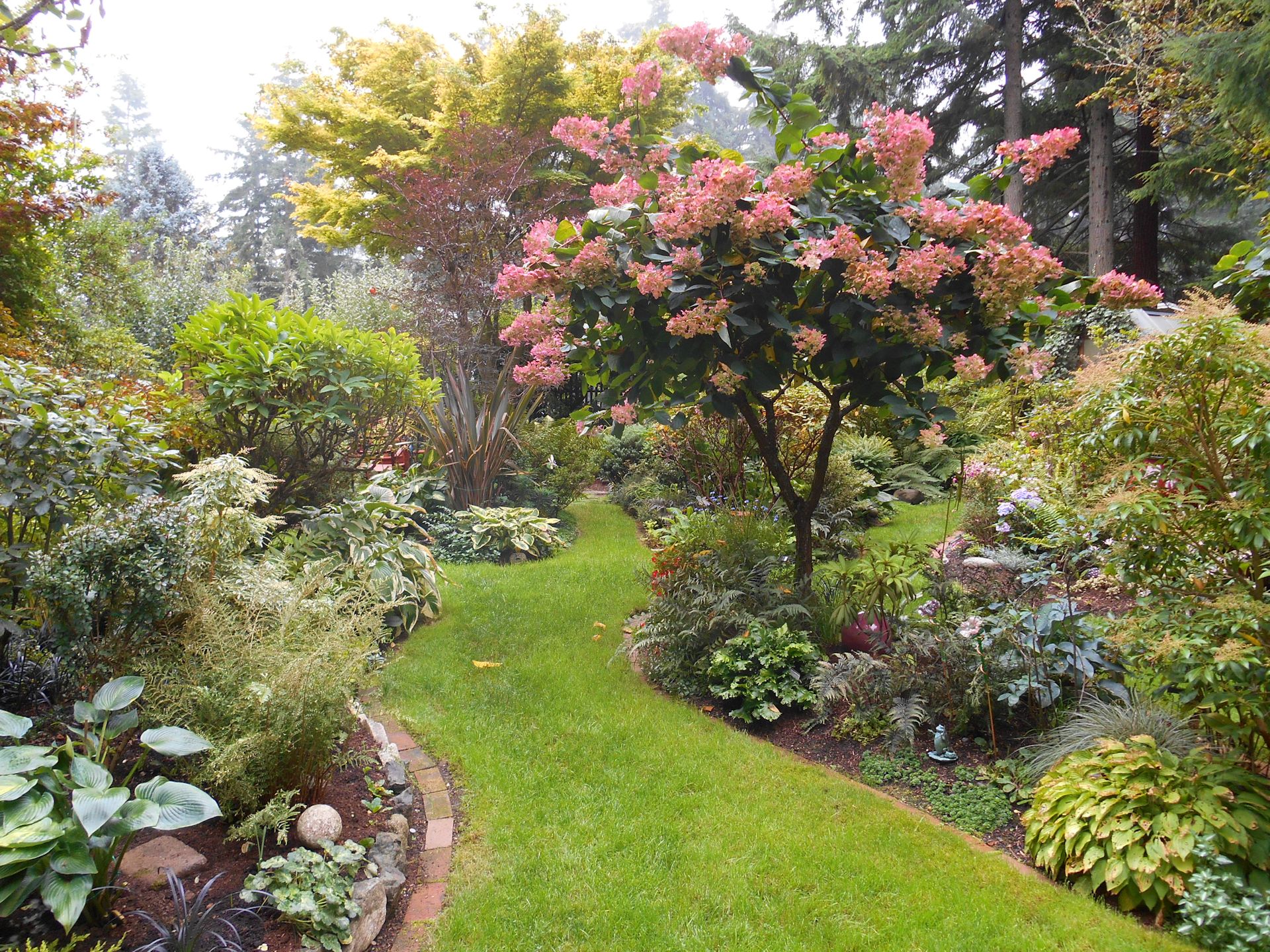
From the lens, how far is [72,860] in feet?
5.60

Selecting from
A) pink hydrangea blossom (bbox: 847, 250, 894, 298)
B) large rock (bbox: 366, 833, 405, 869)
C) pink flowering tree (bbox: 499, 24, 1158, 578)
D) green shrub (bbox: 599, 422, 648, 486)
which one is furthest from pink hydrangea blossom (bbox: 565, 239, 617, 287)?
green shrub (bbox: 599, 422, 648, 486)

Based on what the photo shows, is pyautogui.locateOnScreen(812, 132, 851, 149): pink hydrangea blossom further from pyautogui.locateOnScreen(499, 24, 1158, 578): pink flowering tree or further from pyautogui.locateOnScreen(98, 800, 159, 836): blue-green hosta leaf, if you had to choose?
pyautogui.locateOnScreen(98, 800, 159, 836): blue-green hosta leaf

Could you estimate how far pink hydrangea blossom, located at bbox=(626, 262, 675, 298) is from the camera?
2984 mm

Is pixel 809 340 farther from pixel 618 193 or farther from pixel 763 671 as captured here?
pixel 763 671

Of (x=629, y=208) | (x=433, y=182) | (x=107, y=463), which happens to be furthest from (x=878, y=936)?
(x=433, y=182)

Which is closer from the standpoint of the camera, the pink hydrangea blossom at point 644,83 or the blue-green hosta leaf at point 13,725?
the blue-green hosta leaf at point 13,725

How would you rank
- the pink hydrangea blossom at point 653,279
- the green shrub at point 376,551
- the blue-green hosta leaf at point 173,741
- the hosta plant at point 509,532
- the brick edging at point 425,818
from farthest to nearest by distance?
the hosta plant at point 509,532
the green shrub at point 376,551
the pink hydrangea blossom at point 653,279
the brick edging at point 425,818
the blue-green hosta leaf at point 173,741

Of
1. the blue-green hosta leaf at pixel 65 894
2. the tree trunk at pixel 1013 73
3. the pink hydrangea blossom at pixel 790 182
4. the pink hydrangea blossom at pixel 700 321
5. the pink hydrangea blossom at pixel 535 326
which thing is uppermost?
the tree trunk at pixel 1013 73

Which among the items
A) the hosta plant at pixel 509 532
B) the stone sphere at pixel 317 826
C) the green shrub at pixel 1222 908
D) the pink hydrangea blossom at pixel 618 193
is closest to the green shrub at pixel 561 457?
the hosta plant at pixel 509 532

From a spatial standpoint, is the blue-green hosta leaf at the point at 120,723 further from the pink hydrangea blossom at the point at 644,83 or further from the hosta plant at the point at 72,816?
the pink hydrangea blossom at the point at 644,83

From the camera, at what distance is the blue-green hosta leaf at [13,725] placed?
6.01 ft

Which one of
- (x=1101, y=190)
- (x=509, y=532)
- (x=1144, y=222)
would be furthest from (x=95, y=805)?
(x=1144, y=222)

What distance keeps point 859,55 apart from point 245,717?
514 inches

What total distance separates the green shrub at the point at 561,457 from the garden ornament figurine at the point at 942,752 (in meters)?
5.40
